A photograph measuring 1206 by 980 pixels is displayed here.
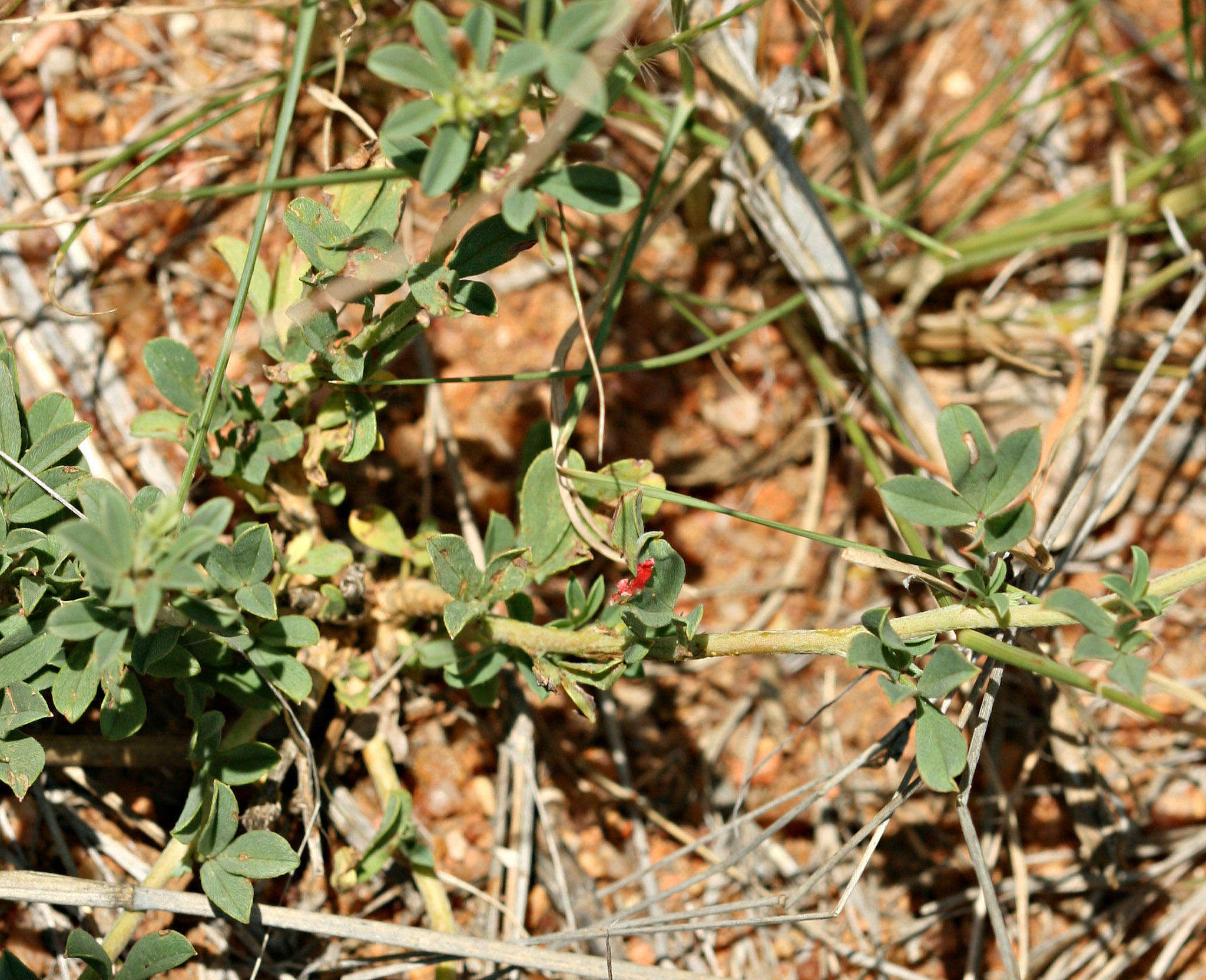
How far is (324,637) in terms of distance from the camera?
180cm

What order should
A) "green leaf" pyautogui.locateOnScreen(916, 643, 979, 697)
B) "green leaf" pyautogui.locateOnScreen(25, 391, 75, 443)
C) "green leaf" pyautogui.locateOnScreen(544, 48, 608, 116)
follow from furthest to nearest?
"green leaf" pyautogui.locateOnScreen(25, 391, 75, 443)
"green leaf" pyautogui.locateOnScreen(916, 643, 979, 697)
"green leaf" pyautogui.locateOnScreen(544, 48, 608, 116)

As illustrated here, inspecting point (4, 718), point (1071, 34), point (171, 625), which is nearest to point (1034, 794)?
point (1071, 34)

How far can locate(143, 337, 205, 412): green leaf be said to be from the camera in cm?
159

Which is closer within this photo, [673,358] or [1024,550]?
[1024,550]

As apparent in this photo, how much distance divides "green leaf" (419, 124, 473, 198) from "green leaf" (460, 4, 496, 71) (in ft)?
0.28

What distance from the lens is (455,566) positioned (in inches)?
59.2

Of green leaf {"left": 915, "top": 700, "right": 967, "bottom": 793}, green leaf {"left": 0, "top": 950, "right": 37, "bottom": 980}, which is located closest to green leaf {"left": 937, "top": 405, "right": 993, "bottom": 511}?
green leaf {"left": 915, "top": 700, "right": 967, "bottom": 793}

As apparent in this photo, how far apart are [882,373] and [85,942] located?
6.03 feet

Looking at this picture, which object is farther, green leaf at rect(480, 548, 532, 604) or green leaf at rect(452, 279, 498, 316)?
green leaf at rect(480, 548, 532, 604)

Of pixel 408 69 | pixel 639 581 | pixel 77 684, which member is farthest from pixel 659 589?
pixel 77 684

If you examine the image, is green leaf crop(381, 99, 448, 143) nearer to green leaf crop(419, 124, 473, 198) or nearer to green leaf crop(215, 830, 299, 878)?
green leaf crop(419, 124, 473, 198)

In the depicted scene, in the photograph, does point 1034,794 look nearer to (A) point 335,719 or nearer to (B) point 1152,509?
(B) point 1152,509

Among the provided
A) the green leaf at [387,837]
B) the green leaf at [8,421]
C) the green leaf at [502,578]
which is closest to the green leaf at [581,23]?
the green leaf at [502,578]

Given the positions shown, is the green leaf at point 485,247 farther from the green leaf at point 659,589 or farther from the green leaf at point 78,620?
the green leaf at point 78,620
